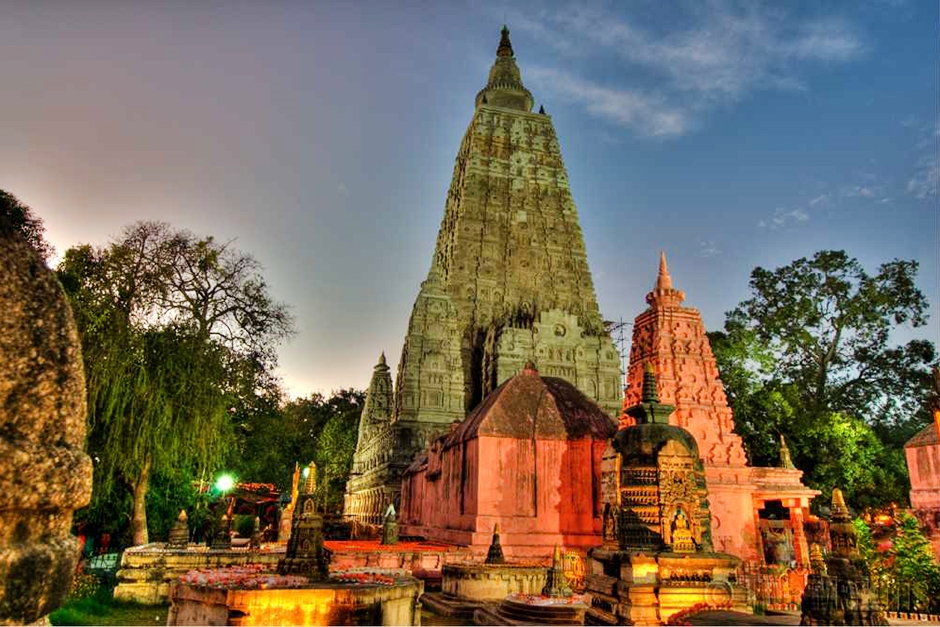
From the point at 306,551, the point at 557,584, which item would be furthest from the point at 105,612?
the point at 557,584

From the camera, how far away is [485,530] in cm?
1555

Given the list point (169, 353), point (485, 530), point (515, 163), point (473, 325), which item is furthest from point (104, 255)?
point (515, 163)

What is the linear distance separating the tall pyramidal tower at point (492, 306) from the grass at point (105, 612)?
2207cm

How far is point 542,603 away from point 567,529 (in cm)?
763

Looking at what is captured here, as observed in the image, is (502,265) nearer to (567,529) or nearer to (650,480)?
(567,529)

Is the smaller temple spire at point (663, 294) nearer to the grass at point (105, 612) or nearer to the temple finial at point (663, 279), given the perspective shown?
the temple finial at point (663, 279)

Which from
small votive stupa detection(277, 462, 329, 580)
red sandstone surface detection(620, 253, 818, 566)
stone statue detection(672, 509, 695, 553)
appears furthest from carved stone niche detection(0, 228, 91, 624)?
red sandstone surface detection(620, 253, 818, 566)

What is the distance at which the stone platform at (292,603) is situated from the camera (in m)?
6.18

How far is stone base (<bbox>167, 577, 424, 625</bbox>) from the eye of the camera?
6.17 meters

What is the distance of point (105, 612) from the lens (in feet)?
34.3

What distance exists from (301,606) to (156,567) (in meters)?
7.09

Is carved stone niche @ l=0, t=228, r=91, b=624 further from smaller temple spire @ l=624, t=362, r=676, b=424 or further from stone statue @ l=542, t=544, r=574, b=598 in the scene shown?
smaller temple spire @ l=624, t=362, r=676, b=424

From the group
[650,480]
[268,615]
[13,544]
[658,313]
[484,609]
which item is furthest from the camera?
[658,313]

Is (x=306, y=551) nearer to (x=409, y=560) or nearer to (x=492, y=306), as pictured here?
(x=409, y=560)
